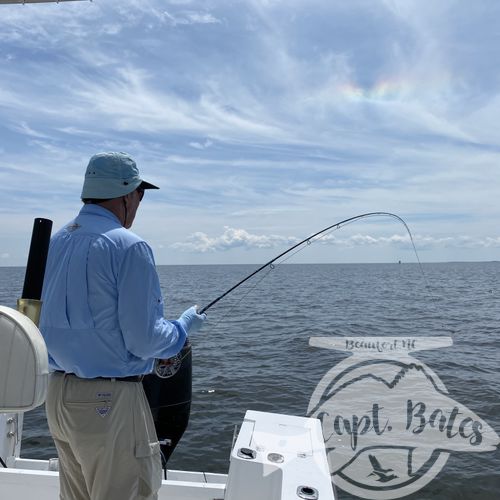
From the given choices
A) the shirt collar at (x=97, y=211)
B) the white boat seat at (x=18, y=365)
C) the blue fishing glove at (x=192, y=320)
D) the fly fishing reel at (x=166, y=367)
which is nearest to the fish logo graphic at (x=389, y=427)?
the fly fishing reel at (x=166, y=367)

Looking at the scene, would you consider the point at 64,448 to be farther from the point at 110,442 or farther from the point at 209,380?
the point at 209,380

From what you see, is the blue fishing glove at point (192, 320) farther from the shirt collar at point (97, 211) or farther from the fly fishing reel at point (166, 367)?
the fly fishing reel at point (166, 367)

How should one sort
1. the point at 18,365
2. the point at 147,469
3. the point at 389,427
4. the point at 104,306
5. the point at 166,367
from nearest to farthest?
the point at 18,365, the point at 104,306, the point at 147,469, the point at 166,367, the point at 389,427

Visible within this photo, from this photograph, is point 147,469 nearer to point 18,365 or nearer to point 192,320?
point 192,320

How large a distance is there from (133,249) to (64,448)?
907 millimetres

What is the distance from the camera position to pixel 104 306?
183 cm

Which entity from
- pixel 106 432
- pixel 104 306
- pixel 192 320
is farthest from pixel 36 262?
pixel 192 320

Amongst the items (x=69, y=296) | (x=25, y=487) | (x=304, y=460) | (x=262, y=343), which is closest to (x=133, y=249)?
(x=69, y=296)

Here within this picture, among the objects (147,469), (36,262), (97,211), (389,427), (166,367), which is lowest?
(389,427)

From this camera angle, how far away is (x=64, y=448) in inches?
78.7

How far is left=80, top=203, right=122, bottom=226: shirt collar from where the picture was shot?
1988 millimetres

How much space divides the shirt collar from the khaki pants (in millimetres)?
658

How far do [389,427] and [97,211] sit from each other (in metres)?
6.07

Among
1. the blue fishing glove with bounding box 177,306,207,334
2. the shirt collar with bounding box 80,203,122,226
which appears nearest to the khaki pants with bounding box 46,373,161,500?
the blue fishing glove with bounding box 177,306,207,334
